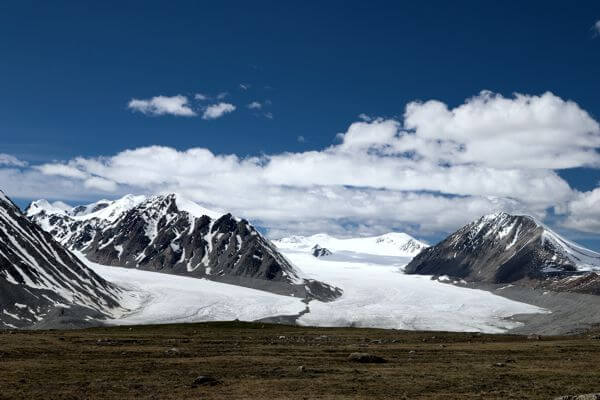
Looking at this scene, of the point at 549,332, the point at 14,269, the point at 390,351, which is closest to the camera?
the point at 390,351

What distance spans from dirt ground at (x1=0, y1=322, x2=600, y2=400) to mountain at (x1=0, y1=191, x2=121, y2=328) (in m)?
75.8

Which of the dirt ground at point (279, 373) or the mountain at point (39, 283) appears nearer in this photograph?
the dirt ground at point (279, 373)

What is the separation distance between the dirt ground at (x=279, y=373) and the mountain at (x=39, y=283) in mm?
75847

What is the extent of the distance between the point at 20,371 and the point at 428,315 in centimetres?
15973

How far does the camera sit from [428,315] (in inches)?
7357

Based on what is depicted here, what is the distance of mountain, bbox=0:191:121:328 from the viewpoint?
13379 cm

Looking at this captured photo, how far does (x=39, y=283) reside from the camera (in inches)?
6161

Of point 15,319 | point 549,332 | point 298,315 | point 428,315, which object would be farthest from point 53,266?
point 549,332

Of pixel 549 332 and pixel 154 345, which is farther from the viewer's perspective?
pixel 549 332

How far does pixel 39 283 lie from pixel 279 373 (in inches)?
5175

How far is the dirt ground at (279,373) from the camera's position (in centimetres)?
3475

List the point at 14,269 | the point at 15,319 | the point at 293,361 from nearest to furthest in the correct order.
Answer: the point at 293,361, the point at 15,319, the point at 14,269

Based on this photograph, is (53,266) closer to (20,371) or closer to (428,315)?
(428,315)

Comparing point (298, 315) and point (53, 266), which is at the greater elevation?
point (53, 266)
